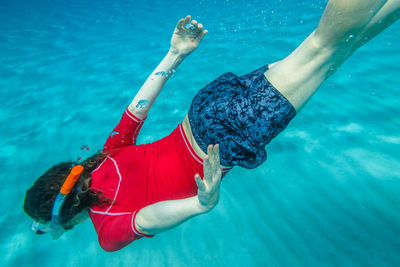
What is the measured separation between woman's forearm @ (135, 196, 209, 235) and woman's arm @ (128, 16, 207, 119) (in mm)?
910

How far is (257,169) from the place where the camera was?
9.61 feet

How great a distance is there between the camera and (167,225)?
1.46 metres

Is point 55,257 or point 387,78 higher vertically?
point 387,78

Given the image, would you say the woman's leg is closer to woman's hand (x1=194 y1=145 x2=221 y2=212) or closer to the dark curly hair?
woman's hand (x1=194 y1=145 x2=221 y2=212)

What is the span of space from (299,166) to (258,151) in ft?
5.24

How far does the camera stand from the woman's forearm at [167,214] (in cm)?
138

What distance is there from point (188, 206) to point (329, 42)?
1227 mm

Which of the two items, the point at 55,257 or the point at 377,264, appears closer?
the point at 377,264

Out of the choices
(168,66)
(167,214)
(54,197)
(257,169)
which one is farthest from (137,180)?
(257,169)

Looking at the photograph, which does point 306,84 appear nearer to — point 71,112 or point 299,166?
point 299,166

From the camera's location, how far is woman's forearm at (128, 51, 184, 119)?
2059mm

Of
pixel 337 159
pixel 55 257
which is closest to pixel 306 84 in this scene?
pixel 337 159

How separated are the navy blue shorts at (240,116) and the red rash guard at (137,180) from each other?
23 cm

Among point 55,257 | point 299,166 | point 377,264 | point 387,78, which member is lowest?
point 55,257
